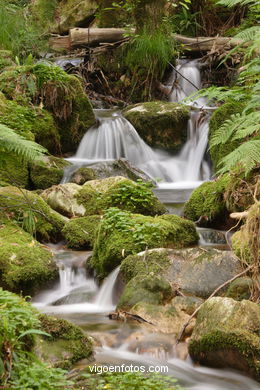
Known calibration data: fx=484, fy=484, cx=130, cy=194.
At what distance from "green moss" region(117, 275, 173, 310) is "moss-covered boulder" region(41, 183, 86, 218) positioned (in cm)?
298

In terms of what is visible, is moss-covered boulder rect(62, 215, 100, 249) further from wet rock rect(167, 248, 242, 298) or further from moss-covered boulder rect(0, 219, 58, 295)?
wet rock rect(167, 248, 242, 298)

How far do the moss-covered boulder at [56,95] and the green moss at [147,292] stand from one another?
20.4 ft

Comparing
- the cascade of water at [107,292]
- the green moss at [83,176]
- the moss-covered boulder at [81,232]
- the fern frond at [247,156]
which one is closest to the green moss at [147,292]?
the cascade of water at [107,292]

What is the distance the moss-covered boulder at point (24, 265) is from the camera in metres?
5.08

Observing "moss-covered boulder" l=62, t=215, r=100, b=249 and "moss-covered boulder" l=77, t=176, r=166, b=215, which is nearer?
"moss-covered boulder" l=62, t=215, r=100, b=249

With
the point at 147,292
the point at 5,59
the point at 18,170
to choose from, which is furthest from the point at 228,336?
the point at 5,59

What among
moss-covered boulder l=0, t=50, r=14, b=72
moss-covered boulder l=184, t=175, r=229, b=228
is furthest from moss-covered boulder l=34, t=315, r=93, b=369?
moss-covered boulder l=0, t=50, r=14, b=72

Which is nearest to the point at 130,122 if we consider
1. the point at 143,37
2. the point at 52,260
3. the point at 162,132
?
the point at 162,132

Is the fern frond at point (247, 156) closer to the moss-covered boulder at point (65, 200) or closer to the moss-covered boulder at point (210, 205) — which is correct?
the moss-covered boulder at point (210, 205)

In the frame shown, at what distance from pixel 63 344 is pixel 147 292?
1.24m

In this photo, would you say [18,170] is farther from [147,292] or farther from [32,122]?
[147,292]

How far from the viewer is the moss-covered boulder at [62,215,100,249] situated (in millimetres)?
6438

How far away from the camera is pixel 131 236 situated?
556 cm

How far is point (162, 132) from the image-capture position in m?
10.3
